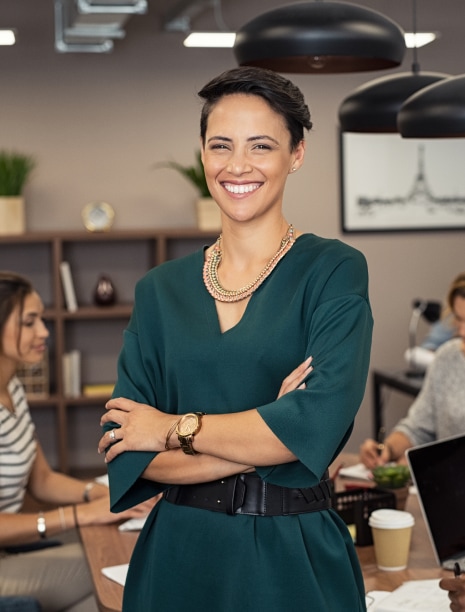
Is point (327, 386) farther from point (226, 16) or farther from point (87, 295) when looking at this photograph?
point (226, 16)

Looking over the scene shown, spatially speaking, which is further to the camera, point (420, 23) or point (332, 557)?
point (420, 23)

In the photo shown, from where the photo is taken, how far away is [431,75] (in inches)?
118

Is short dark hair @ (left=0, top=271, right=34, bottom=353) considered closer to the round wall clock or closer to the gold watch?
the gold watch

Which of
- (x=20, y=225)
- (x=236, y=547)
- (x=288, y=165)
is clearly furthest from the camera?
(x=20, y=225)

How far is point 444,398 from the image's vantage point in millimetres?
3766

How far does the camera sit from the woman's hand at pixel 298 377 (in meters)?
1.53

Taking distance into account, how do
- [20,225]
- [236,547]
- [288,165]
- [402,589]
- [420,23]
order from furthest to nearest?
[420,23] → [20,225] → [402,589] → [288,165] → [236,547]

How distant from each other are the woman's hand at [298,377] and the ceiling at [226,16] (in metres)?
4.57

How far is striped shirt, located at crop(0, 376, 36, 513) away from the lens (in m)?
3.12

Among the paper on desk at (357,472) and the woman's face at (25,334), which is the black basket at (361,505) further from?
the woman's face at (25,334)

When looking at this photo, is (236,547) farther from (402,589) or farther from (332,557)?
(402,589)

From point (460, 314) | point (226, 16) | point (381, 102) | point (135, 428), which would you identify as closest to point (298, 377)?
point (135, 428)

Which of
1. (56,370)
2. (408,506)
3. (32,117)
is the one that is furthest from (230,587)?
(32,117)

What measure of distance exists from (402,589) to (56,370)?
416 centimetres
